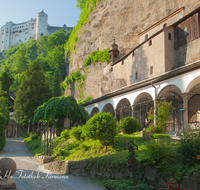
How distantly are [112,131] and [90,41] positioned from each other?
34.6 metres

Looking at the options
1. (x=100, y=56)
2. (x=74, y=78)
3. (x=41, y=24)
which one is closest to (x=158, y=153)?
(x=100, y=56)

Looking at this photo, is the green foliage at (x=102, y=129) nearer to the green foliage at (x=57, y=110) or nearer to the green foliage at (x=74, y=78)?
the green foliage at (x=57, y=110)

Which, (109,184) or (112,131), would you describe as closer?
(109,184)

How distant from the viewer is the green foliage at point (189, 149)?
623 cm

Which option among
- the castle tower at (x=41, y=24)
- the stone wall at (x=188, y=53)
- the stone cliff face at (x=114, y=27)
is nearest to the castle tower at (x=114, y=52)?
the stone cliff face at (x=114, y=27)

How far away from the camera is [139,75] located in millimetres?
27750

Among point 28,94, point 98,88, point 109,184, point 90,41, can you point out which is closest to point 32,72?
point 28,94

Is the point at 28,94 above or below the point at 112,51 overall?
below

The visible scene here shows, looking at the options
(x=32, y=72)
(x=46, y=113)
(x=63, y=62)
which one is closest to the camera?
(x=46, y=113)

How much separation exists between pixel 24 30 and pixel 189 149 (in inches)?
4517

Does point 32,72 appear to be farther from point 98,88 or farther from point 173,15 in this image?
point 173,15

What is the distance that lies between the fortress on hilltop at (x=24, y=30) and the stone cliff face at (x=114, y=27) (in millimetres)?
61397

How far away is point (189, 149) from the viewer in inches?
251

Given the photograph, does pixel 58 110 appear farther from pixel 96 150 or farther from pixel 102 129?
pixel 102 129
